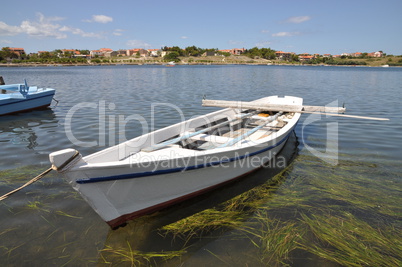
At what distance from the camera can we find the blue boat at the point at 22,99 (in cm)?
1318

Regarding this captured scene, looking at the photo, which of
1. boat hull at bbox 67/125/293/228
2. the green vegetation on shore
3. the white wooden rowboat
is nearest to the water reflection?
the white wooden rowboat

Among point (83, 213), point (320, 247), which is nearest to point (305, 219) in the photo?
point (320, 247)

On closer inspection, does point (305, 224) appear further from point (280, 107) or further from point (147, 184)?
point (280, 107)

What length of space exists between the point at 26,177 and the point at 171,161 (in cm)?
503

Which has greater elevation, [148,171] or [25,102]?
[25,102]

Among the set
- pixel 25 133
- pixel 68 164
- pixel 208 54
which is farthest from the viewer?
pixel 208 54

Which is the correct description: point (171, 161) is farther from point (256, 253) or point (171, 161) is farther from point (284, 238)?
point (284, 238)

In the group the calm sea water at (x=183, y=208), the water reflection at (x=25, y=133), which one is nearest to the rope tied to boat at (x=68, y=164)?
the calm sea water at (x=183, y=208)

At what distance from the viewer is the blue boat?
13.2 m

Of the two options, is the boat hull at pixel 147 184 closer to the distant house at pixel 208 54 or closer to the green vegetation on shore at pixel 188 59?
the green vegetation on shore at pixel 188 59

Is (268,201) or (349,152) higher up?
(349,152)

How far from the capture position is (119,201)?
4.15m

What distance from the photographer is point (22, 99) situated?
1381 centimetres

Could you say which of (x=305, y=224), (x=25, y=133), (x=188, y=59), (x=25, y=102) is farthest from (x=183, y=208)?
(x=188, y=59)
